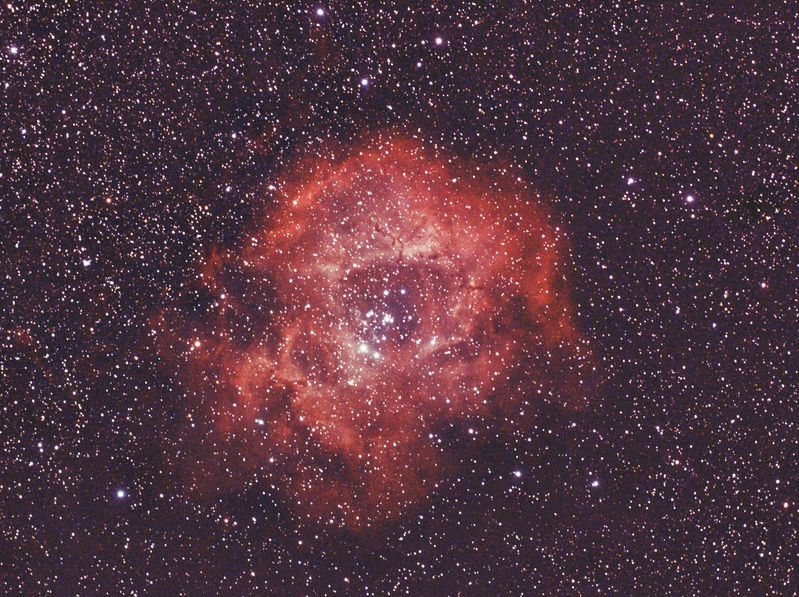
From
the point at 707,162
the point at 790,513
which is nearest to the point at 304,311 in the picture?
the point at 707,162

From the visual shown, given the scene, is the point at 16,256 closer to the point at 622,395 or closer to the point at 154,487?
the point at 154,487

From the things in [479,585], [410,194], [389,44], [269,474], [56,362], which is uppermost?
[389,44]

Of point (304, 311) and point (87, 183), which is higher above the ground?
point (87, 183)

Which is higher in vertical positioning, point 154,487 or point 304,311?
point 304,311

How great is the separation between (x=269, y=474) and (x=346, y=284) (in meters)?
0.27

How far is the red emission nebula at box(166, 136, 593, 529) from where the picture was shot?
1.73ft

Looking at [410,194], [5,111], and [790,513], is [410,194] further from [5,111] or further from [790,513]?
[790,513]

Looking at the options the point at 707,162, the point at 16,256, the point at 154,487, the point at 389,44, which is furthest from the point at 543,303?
the point at 16,256

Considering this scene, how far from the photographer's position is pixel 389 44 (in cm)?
52

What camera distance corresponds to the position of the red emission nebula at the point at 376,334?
0.53m

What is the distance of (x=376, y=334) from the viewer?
543 millimetres

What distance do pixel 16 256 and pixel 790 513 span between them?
1.05 m

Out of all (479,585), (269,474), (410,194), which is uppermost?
(410,194)

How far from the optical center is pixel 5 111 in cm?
53
